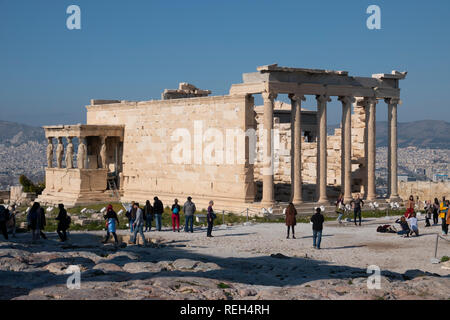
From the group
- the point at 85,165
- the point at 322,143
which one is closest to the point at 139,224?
the point at 322,143

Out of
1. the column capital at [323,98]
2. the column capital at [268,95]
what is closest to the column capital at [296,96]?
the column capital at [323,98]

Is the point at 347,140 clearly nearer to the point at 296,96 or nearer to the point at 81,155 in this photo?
the point at 296,96

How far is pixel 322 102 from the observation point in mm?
30484

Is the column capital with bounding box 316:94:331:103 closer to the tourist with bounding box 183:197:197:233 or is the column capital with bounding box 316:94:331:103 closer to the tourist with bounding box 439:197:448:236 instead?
the tourist with bounding box 439:197:448:236

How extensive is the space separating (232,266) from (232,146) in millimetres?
13862

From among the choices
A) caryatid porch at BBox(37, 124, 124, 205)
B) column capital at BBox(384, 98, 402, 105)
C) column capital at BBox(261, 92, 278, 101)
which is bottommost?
caryatid porch at BBox(37, 124, 124, 205)

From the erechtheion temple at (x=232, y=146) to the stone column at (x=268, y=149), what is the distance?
0.14 feet

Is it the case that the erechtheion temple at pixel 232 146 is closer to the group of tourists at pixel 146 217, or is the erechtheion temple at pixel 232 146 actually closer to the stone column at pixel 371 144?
the stone column at pixel 371 144

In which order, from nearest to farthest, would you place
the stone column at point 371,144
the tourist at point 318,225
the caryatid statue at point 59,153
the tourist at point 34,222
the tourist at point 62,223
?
1. the tourist at point 318,225
2. the tourist at point 34,222
3. the tourist at point 62,223
4. the stone column at point 371,144
5. the caryatid statue at point 59,153

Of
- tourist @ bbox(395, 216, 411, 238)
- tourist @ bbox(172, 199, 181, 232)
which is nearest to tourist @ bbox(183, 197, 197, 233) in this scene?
tourist @ bbox(172, 199, 181, 232)

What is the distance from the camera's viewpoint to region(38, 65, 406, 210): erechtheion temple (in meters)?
29.8

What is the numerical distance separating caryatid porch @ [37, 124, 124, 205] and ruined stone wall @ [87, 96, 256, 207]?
3.25 feet

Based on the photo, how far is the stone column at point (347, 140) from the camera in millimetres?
31453
